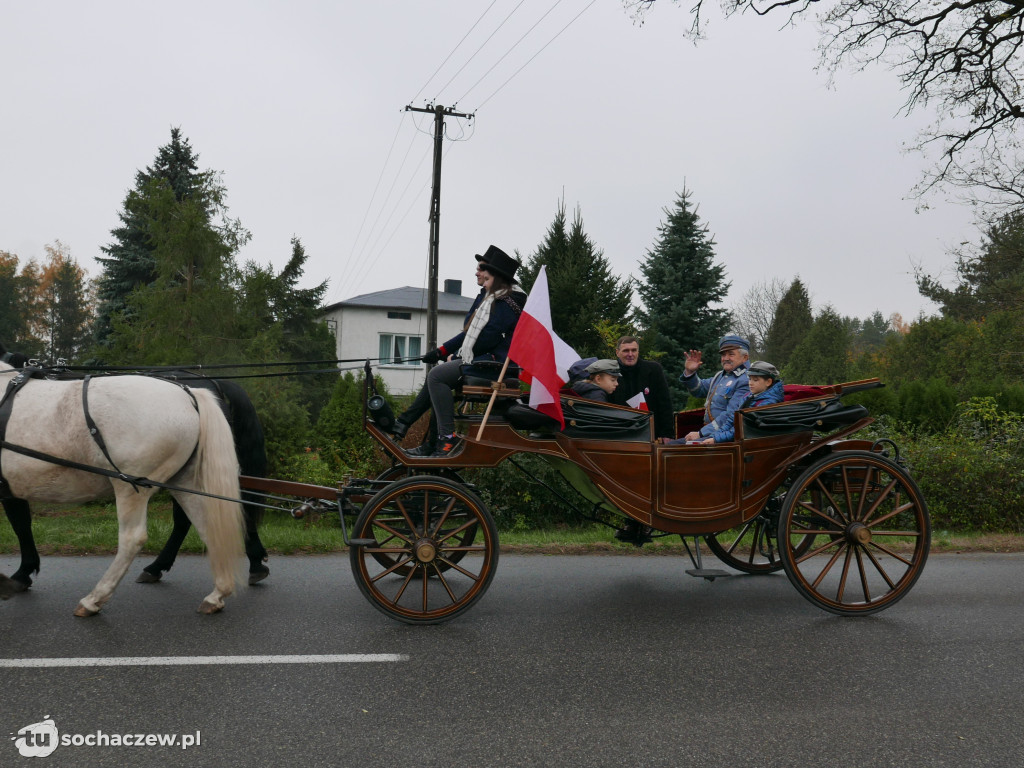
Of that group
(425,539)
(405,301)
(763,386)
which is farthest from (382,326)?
(425,539)

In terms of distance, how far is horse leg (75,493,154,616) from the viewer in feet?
14.3

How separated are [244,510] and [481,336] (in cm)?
190

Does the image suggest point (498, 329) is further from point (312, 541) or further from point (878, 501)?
point (312, 541)

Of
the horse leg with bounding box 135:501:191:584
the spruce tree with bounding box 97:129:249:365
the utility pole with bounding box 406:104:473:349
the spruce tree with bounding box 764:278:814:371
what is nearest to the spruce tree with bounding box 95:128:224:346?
the spruce tree with bounding box 97:129:249:365

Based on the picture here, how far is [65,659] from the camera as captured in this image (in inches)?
142

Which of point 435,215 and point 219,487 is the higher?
point 435,215

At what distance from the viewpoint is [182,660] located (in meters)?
3.63

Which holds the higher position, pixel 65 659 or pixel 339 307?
pixel 339 307

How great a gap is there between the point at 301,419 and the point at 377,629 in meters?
8.18

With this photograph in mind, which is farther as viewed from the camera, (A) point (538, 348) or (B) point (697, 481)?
(B) point (697, 481)

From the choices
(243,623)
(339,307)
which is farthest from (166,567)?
(339,307)

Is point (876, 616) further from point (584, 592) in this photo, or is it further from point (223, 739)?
point (223, 739)

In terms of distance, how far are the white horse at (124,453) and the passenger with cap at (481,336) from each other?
1127mm

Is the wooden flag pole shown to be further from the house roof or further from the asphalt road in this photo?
the house roof
